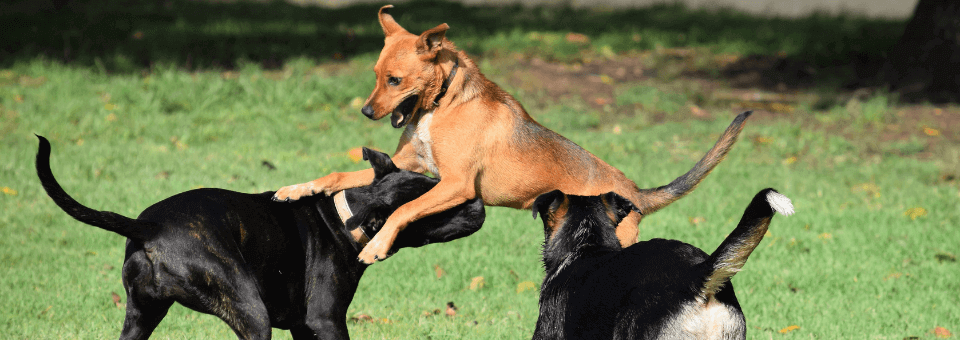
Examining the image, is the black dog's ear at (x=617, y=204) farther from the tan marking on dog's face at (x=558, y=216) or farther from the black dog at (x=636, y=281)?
the tan marking on dog's face at (x=558, y=216)

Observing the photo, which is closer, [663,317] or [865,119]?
[663,317]

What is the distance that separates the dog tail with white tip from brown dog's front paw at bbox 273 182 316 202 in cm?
237

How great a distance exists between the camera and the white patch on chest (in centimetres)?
494

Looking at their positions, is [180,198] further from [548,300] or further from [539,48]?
[539,48]

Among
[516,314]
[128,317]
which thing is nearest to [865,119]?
[516,314]

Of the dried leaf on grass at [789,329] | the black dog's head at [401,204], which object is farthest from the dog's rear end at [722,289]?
the dried leaf on grass at [789,329]

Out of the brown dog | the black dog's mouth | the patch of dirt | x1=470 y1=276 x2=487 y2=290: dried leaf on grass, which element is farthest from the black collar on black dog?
the patch of dirt

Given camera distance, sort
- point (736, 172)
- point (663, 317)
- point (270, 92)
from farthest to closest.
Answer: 1. point (270, 92)
2. point (736, 172)
3. point (663, 317)

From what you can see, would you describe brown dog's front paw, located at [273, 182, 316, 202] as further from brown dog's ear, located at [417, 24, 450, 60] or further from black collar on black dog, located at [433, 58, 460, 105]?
brown dog's ear, located at [417, 24, 450, 60]

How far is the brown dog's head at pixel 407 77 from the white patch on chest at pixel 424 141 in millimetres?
73

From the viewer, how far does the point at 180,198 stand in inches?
167

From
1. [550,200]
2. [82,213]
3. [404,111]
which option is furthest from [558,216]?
[82,213]

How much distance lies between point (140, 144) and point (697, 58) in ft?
29.4

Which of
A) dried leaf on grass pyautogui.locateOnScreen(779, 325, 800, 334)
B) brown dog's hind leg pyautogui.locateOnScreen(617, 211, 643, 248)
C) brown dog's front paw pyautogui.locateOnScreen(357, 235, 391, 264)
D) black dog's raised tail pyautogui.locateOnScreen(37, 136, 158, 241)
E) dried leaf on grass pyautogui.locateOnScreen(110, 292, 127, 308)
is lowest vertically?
dried leaf on grass pyautogui.locateOnScreen(779, 325, 800, 334)
